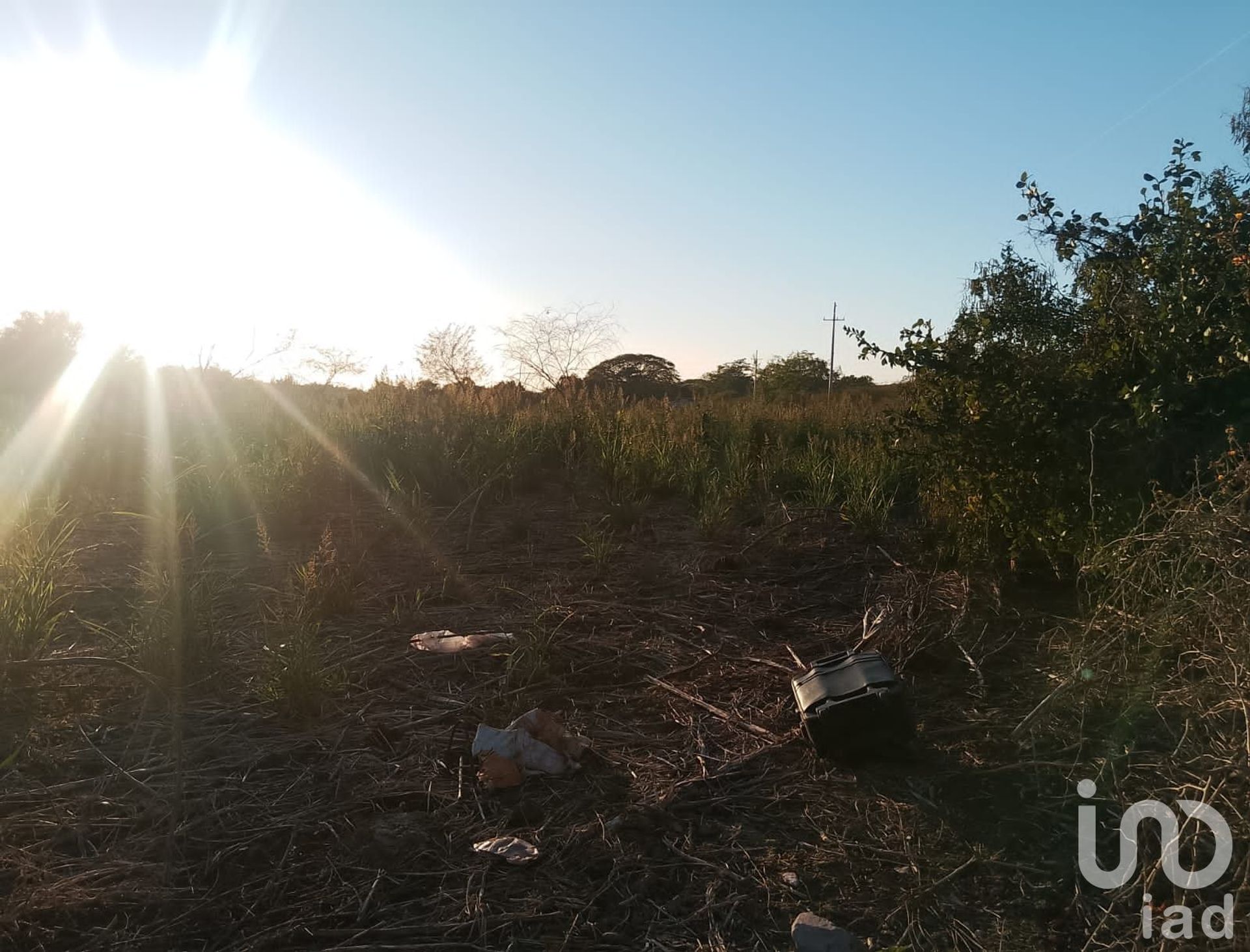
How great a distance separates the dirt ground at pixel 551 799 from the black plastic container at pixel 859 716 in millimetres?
73

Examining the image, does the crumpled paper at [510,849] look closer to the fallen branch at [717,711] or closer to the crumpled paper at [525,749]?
the crumpled paper at [525,749]

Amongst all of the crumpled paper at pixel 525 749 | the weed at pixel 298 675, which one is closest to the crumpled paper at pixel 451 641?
the weed at pixel 298 675

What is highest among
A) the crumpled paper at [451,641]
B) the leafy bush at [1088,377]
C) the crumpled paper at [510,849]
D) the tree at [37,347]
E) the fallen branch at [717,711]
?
the tree at [37,347]

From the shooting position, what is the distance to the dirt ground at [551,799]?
1.70 meters

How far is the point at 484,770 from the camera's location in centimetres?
224

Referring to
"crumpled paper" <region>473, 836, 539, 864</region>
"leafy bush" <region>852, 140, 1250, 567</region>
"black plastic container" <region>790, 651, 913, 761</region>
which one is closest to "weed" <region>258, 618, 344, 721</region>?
"crumpled paper" <region>473, 836, 539, 864</region>

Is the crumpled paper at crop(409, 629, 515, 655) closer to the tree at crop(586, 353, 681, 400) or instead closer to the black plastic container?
the black plastic container

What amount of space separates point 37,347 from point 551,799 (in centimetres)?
1906

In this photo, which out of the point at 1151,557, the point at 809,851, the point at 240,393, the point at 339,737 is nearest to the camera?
the point at 809,851

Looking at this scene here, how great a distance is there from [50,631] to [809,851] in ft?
8.53

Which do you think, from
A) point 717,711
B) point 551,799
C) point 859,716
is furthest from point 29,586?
point 859,716

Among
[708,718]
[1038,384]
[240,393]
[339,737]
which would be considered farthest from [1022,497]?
[240,393]

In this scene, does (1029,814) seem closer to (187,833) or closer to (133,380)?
(187,833)

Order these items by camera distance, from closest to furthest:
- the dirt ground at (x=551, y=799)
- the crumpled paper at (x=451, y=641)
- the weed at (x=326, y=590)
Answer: the dirt ground at (x=551, y=799), the crumpled paper at (x=451, y=641), the weed at (x=326, y=590)
